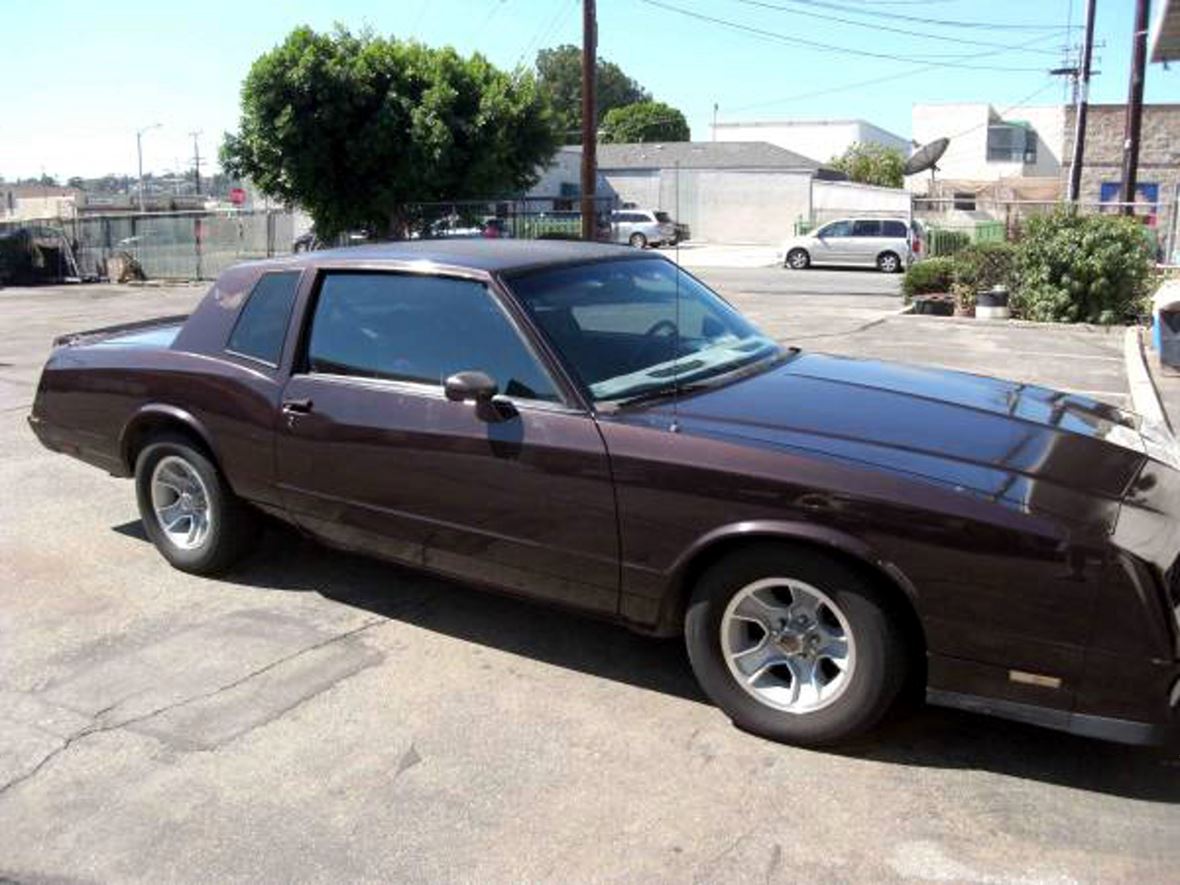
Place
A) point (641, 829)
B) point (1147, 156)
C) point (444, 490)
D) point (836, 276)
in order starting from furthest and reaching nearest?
point (1147, 156), point (836, 276), point (444, 490), point (641, 829)

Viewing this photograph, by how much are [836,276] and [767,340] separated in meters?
24.9

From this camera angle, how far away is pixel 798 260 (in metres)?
32.8

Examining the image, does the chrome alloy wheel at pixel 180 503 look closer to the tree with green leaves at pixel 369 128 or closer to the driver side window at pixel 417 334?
the driver side window at pixel 417 334

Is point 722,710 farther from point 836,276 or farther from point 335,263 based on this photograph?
point 836,276

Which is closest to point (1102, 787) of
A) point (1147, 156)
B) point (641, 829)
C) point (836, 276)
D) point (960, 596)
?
point (960, 596)

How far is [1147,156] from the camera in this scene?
3625cm

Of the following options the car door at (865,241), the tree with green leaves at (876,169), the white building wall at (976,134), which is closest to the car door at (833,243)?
the car door at (865,241)

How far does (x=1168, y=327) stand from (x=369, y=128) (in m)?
18.3

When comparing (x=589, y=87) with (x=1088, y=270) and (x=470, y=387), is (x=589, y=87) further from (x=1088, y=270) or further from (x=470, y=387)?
(x=470, y=387)

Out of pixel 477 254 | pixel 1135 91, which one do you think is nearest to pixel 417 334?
pixel 477 254

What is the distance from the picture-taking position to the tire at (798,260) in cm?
3256

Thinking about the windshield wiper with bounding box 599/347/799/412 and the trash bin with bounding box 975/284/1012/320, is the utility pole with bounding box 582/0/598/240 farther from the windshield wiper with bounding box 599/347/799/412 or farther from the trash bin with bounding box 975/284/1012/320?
the windshield wiper with bounding box 599/347/799/412

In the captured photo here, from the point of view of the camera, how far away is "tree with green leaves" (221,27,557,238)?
2408 centimetres

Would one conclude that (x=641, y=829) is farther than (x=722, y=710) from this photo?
No
